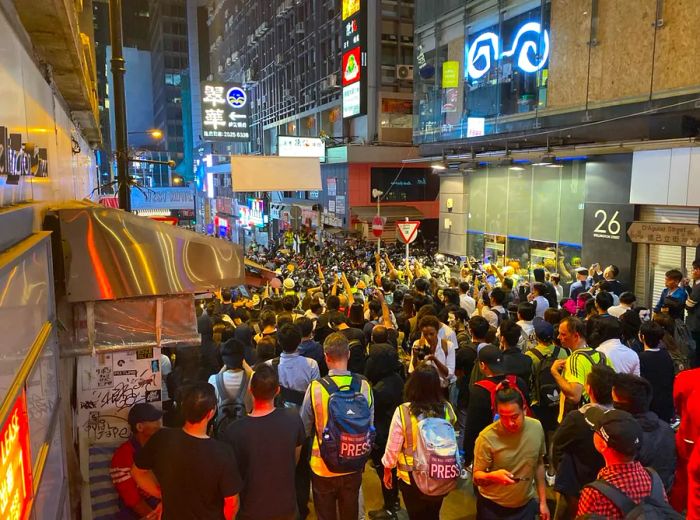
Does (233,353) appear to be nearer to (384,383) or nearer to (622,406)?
(384,383)

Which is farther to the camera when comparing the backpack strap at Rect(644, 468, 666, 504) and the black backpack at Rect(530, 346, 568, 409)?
the black backpack at Rect(530, 346, 568, 409)

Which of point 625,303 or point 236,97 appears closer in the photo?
point 625,303

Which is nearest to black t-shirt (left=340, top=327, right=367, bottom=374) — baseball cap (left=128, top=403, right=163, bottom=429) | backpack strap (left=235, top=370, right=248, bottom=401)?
backpack strap (left=235, top=370, right=248, bottom=401)

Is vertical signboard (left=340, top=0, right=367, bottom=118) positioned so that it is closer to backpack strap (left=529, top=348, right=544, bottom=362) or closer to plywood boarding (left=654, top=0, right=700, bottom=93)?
plywood boarding (left=654, top=0, right=700, bottom=93)

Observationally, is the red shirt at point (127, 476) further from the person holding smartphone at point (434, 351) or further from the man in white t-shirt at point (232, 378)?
the person holding smartphone at point (434, 351)

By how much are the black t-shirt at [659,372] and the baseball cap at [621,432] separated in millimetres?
2418

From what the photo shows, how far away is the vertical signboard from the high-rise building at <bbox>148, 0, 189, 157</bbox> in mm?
62920

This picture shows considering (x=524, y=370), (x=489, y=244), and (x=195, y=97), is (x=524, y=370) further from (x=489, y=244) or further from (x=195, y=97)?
(x=195, y=97)

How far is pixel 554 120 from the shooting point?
1516cm

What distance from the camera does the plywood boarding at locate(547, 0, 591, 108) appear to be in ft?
46.7

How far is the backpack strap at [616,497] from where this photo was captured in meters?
2.71

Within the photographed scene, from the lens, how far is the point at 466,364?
18.8 feet

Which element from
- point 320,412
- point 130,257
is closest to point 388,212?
point 320,412

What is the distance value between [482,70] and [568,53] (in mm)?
3643
